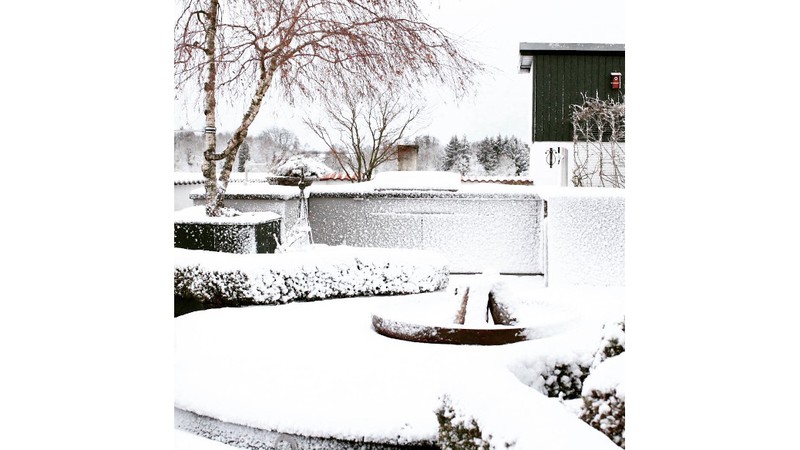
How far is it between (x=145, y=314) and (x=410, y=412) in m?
0.60

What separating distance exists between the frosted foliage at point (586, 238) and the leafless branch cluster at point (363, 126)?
0.78 meters

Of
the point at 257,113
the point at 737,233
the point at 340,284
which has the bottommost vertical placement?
the point at 340,284

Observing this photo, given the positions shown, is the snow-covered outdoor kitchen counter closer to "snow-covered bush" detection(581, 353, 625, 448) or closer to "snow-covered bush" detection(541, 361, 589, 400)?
"snow-covered bush" detection(541, 361, 589, 400)

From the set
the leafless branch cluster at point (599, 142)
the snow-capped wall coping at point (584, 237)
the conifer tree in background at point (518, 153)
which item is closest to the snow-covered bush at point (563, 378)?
the leafless branch cluster at point (599, 142)

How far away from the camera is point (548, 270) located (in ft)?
11.1

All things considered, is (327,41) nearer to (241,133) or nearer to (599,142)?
(241,133)

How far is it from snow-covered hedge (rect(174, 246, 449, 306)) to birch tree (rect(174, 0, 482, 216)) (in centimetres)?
114

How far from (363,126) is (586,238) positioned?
1.17 metres

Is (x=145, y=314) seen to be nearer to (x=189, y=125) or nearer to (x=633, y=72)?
(x=633, y=72)

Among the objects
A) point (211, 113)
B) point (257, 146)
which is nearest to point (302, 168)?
point (257, 146)

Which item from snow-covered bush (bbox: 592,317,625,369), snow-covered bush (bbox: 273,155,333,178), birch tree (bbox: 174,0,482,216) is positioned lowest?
snow-covered bush (bbox: 592,317,625,369)

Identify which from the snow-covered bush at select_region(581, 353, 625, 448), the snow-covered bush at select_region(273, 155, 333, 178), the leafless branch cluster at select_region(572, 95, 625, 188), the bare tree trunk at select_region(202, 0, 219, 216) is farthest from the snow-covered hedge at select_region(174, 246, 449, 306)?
the snow-covered bush at select_region(581, 353, 625, 448)

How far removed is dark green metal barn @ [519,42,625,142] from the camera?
8.85ft

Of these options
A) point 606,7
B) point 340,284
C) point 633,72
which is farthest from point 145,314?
point 606,7
